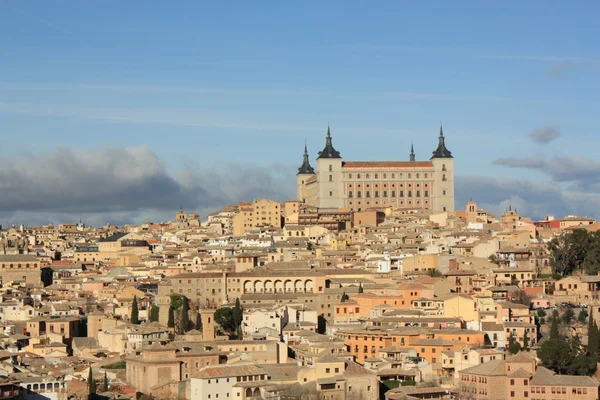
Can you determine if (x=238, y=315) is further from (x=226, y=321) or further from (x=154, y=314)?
(x=154, y=314)

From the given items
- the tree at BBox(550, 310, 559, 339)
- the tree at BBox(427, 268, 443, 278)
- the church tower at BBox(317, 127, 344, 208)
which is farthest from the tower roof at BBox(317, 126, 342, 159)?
the tree at BBox(550, 310, 559, 339)

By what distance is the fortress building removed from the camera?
344 feet

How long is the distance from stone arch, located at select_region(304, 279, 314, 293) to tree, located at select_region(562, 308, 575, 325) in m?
13.5

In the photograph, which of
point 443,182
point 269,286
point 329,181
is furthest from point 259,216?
point 269,286

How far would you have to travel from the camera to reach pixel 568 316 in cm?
5597

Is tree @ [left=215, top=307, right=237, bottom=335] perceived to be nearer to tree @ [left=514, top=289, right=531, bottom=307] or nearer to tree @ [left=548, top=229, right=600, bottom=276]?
tree @ [left=514, top=289, right=531, bottom=307]

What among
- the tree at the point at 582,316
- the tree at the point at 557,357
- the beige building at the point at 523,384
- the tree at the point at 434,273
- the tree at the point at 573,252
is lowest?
the beige building at the point at 523,384

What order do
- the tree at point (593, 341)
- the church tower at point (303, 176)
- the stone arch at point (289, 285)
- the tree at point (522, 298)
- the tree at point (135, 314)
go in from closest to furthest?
1. the tree at point (593, 341)
2. the tree at point (522, 298)
3. the tree at point (135, 314)
4. the stone arch at point (289, 285)
5. the church tower at point (303, 176)

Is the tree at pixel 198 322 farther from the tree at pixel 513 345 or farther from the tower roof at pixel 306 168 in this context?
the tower roof at pixel 306 168

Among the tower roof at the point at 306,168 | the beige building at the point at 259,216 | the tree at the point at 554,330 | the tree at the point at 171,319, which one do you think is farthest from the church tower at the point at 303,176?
the tree at the point at 554,330

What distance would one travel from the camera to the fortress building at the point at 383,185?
10481 centimetres

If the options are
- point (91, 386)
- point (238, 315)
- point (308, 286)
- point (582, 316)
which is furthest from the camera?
point (308, 286)

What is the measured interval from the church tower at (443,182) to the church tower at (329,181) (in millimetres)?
8055

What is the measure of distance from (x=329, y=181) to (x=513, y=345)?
54558mm
